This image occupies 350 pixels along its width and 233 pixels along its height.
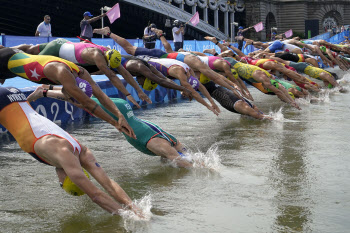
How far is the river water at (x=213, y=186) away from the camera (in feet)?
20.1

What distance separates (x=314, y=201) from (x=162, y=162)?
2852mm

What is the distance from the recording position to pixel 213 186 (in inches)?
301

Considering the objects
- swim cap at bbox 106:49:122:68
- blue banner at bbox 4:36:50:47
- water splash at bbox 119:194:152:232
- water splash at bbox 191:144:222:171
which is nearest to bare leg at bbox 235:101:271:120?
water splash at bbox 191:144:222:171

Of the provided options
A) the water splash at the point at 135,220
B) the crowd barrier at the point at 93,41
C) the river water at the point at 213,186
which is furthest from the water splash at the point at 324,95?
the water splash at the point at 135,220

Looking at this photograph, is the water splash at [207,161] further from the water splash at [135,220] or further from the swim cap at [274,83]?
the swim cap at [274,83]

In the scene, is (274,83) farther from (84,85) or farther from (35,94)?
(35,94)

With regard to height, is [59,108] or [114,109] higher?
[114,109]

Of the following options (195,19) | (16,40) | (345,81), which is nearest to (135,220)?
(16,40)

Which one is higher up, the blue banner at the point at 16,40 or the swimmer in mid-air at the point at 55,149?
the blue banner at the point at 16,40

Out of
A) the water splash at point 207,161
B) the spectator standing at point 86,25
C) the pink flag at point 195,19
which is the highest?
the pink flag at point 195,19

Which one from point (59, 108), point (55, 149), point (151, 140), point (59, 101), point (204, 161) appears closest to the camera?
point (55, 149)

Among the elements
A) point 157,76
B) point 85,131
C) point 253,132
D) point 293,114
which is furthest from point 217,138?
→ point 293,114

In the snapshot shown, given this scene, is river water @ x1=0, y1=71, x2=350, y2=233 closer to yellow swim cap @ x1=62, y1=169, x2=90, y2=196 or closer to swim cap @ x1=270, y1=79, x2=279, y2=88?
yellow swim cap @ x1=62, y1=169, x2=90, y2=196

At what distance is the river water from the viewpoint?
A: 612cm
